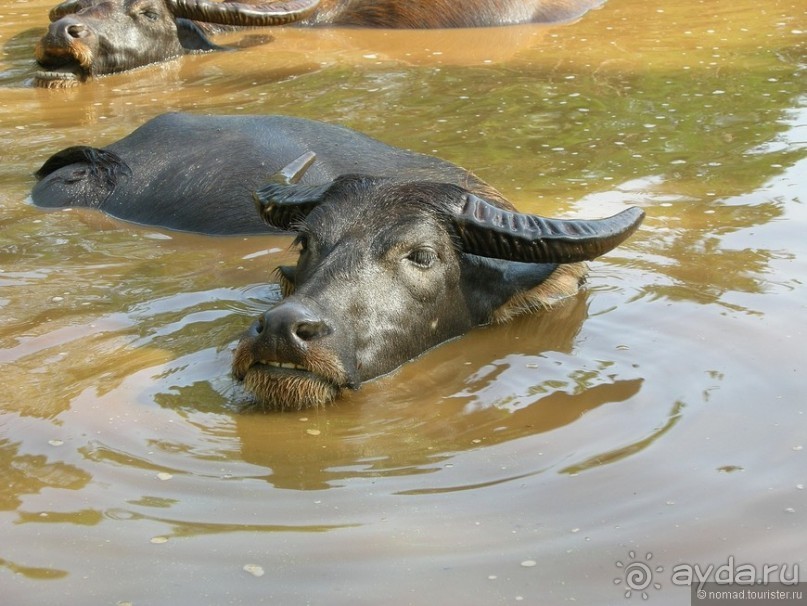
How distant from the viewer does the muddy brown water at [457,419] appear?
384 cm

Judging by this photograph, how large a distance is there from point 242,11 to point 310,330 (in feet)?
29.9

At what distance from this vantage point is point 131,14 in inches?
497

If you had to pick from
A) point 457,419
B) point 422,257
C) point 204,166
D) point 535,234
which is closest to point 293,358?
point 457,419

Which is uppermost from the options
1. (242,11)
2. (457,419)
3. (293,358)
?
(242,11)

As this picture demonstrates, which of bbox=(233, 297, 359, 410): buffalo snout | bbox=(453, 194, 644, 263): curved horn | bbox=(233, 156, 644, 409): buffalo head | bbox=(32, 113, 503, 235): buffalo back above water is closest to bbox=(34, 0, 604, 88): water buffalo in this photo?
bbox=(32, 113, 503, 235): buffalo back above water

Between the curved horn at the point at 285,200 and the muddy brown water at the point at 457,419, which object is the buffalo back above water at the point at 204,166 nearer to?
the muddy brown water at the point at 457,419

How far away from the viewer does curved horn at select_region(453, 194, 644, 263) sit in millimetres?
5801

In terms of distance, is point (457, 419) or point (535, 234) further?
point (535, 234)

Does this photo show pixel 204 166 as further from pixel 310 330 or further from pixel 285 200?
pixel 310 330

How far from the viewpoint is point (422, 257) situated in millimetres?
5832

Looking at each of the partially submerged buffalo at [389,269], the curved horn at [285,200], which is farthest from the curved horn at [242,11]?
the curved horn at [285,200]

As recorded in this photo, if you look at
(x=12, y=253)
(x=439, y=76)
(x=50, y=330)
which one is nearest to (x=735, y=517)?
(x=50, y=330)

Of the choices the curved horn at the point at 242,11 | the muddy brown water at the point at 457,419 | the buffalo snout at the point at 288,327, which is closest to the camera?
the muddy brown water at the point at 457,419

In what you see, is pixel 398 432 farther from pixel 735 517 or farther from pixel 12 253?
pixel 12 253
